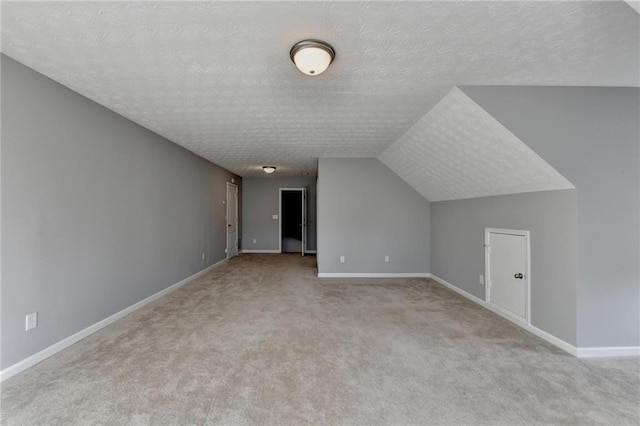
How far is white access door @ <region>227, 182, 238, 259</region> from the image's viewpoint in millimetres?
7000

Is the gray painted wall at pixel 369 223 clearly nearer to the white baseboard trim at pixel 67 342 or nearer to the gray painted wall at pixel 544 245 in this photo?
the gray painted wall at pixel 544 245

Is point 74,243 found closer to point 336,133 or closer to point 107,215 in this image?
point 107,215

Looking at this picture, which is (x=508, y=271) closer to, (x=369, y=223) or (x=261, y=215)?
(x=369, y=223)

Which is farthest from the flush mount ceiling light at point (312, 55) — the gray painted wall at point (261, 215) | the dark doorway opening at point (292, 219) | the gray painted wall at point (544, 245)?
the dark doorway opening at point (292, 219)

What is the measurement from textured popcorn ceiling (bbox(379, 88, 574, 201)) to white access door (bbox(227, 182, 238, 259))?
4364 millimetres

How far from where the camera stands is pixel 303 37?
1807 millimetres

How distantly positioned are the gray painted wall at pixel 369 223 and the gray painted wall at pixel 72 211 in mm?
2640

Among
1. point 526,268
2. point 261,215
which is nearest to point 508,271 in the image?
point 526,268

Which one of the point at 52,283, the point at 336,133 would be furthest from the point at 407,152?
the point at 52,283

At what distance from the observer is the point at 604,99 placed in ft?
8.02

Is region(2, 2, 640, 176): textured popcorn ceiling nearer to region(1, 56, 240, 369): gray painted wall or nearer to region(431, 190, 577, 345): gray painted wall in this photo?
region(1, 56, 240, 369): gray painted wall

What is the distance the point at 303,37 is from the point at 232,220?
606 centimetres

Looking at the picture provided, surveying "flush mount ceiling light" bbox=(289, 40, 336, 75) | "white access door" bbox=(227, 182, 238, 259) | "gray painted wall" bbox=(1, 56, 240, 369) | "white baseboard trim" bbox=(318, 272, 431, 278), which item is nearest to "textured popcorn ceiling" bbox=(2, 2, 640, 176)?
"flush mount ceiling light" bbox=(289, 40, 336, 75)

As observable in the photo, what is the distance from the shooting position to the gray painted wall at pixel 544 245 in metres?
2.45
